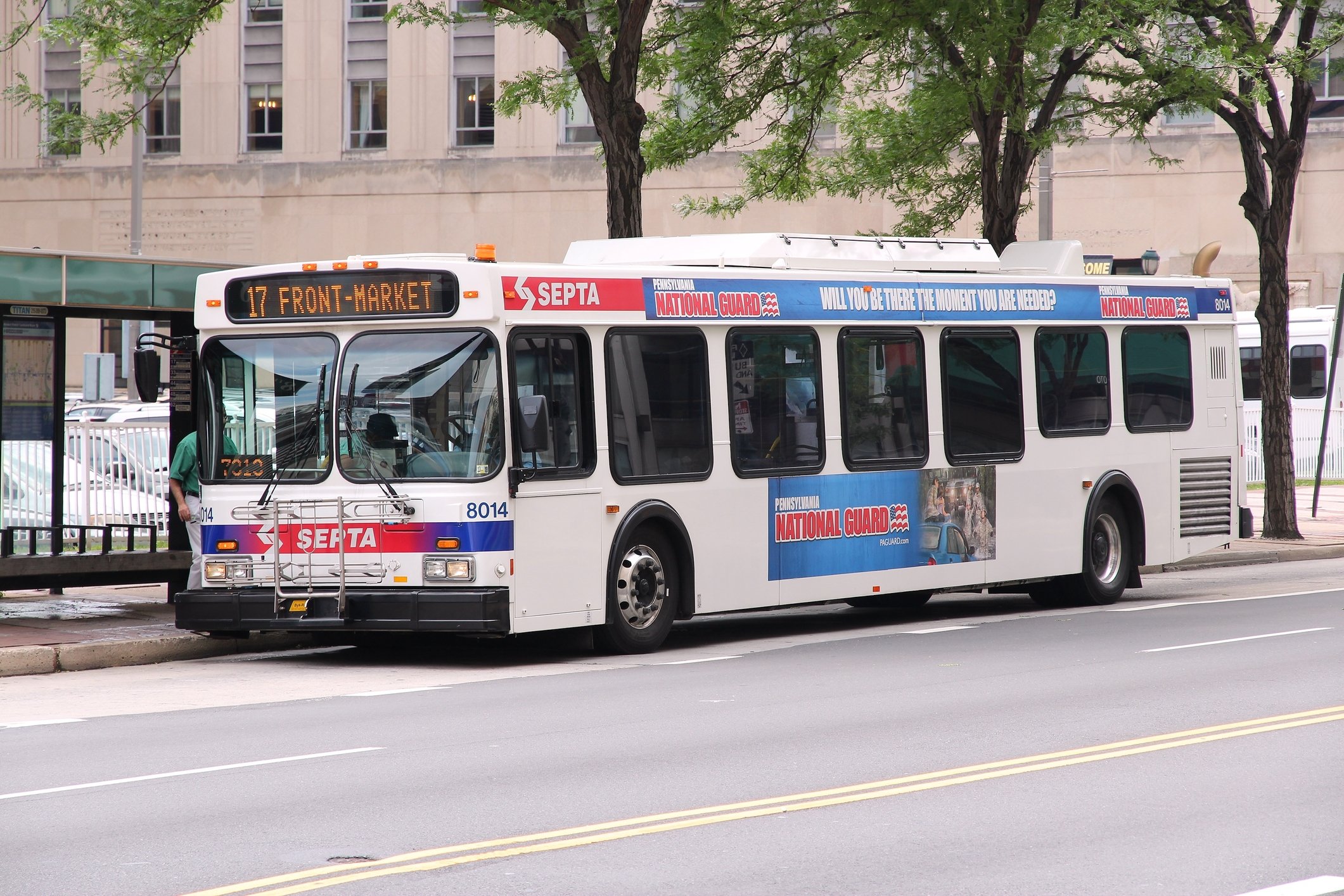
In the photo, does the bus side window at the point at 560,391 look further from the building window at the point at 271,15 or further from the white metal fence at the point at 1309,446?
the building window at the point at 271,15

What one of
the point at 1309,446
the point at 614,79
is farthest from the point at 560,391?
the point at 1309,446

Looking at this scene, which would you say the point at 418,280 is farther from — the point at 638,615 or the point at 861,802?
the point at 861,802

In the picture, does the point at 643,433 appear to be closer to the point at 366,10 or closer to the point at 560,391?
the point at 560,391

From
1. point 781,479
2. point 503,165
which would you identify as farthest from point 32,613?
point 503,165

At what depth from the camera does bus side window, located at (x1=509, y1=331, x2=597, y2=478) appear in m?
12.3

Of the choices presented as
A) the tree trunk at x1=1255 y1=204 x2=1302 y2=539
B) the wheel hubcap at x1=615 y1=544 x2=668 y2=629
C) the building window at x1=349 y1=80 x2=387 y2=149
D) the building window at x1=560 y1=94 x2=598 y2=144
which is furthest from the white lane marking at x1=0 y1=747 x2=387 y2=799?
the building window at x1=349 y1=80 x2=387 y2=149

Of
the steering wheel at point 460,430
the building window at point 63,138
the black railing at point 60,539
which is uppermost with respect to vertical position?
the building window at point 63,138

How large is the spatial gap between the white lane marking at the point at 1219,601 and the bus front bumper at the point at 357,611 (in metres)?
6.87

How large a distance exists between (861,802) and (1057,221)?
4180 cm

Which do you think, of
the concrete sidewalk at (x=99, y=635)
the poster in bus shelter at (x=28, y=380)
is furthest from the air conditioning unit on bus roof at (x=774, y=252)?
the poster in bus shelter at (x=28, y=380)

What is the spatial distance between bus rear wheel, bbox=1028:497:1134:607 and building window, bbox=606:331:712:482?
502cm

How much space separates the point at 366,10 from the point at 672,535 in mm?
39392

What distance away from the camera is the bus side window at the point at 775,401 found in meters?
13.8

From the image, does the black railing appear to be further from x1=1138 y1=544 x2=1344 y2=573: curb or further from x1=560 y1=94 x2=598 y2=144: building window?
A: x1=560 y1=94 x2=598 y2=144: building window
